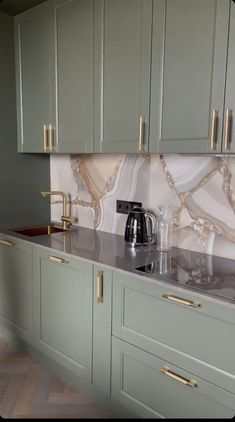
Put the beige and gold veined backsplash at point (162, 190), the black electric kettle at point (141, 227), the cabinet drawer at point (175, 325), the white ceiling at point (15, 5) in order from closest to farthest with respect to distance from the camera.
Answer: the cabinet drawer at point (175, 325) < the beige and gold veined backsplash at point (162, 190) < the black electric kettle at point (141, 227) < the white ceiling at point (15, 5)

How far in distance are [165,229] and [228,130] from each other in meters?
0.75

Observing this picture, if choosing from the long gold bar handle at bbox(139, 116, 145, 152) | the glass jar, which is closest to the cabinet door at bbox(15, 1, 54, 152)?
the long gold bar handle at bbox(139, 116, 145, 152)

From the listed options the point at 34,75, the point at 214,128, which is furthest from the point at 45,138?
the point at 214,128

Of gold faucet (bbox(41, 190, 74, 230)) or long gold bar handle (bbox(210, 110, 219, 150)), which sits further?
gold faucet (bbox(41, 190, 74, 230))

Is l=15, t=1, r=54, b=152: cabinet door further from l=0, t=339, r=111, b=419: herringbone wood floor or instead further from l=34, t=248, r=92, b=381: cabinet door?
l=0, t=339, r=111, b=419: herringbone wood floor

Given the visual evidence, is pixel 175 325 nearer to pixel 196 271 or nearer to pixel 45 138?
pixel 196 271

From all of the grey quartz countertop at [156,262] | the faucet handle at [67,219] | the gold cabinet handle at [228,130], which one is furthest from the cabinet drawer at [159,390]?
the faucet handle at [67,219]

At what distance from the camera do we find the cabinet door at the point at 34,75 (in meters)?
2.34

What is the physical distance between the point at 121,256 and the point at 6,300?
1.10 meters

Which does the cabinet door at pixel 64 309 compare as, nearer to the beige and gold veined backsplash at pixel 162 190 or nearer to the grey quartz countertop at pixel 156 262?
the grey quartz countertop at pixel 156 262

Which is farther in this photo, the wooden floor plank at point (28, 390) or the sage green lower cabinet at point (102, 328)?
the wooden floor plank at point (28, 390)

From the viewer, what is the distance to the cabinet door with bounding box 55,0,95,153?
6.82ft

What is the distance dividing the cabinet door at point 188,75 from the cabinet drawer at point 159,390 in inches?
38.0

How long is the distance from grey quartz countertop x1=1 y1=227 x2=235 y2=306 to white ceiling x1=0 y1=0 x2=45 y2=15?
1508 mm
